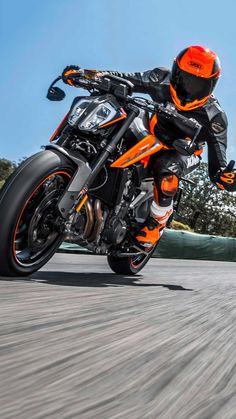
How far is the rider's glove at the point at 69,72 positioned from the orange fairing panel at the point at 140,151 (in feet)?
2.35

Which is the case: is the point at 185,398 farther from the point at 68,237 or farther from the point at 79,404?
the point at 68,237

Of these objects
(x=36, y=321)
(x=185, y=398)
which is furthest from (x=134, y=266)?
(x=185, y=398)

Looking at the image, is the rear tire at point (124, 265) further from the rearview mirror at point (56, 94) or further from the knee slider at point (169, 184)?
the rearview mirror at point (56, 94)

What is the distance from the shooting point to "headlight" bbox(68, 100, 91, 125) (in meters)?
3.03

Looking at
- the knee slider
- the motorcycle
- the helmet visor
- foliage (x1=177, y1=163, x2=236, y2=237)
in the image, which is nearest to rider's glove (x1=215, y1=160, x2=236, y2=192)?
the knee slider

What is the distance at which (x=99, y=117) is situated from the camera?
3.09m

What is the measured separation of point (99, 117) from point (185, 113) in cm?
139

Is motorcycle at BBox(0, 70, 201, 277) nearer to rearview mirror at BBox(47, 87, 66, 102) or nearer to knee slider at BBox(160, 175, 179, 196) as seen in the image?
rearview mirror at BBox(47, 87, 66, 102)

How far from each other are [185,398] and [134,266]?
3.78 m

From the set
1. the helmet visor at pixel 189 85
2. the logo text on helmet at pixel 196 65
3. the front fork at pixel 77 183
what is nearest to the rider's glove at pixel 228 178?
the helmet visor at pixel 189 85

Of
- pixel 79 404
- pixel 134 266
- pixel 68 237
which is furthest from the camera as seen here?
pixel 134 266

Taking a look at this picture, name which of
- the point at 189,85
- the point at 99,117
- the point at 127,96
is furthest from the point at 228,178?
the point at 99,117

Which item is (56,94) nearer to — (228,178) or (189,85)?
(189,85)

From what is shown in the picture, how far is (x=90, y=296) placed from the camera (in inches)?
86.4
